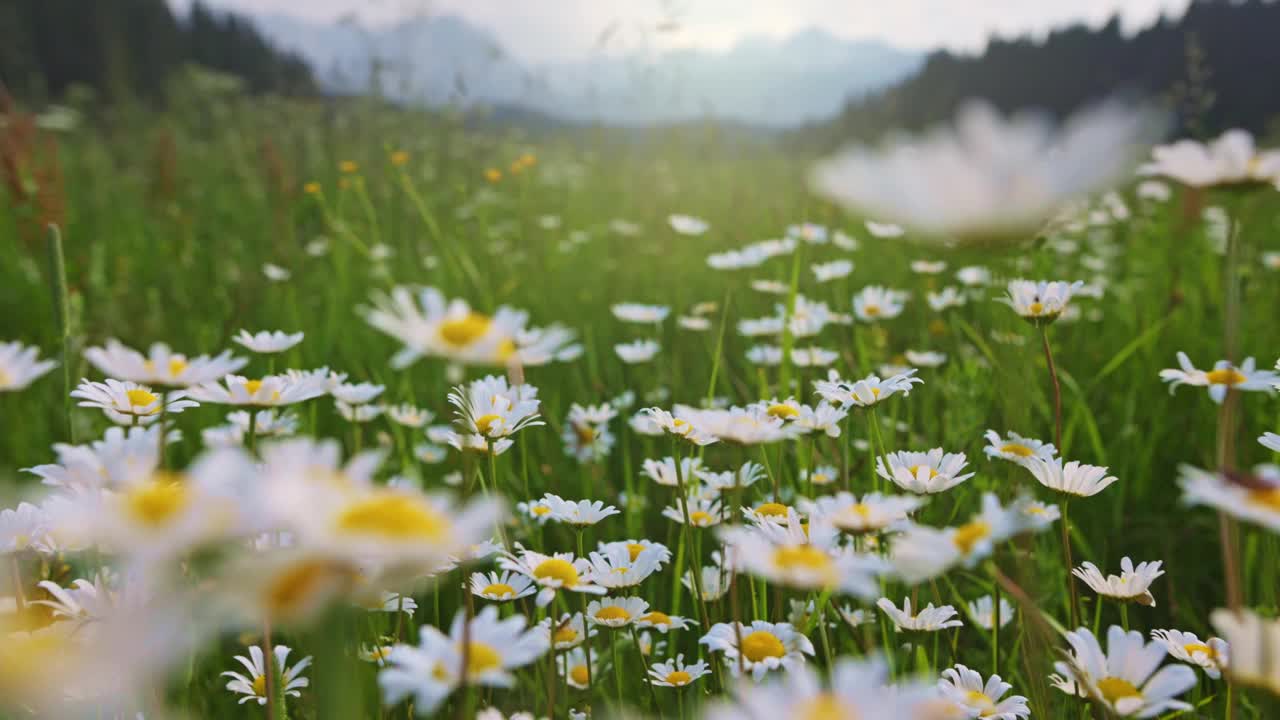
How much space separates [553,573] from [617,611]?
0.58 ft

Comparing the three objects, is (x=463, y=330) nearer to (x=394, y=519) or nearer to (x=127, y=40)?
(x=394, y=519)

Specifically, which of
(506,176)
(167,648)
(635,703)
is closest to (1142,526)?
(635,703)

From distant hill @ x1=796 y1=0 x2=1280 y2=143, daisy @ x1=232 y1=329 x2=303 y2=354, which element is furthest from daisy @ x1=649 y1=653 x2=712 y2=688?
distant hill @ x1=796 y1=0 x2=1280 y2=143

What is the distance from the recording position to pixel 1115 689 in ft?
2.12

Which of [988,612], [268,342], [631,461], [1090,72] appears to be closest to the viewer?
[268,342]

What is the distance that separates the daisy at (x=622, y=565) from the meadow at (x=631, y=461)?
0.05 feet

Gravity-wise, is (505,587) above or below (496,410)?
below

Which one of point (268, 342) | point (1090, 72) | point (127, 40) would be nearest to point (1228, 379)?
point (268, 342)

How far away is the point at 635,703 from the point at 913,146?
0.76 m

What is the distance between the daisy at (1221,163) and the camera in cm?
73

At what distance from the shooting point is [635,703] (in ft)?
3.48

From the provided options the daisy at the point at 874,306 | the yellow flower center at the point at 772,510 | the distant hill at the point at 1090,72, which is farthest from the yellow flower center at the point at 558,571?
the distant hill at the point at 1090,72

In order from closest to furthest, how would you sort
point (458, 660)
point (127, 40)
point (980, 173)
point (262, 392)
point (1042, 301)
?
point (458, 660)
point (980, 173)
point (262, 392)
point (1042, 301)
point (127, 40)

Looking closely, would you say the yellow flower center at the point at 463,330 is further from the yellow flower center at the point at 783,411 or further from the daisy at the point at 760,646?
the yellow flower center at the point at 783,411
